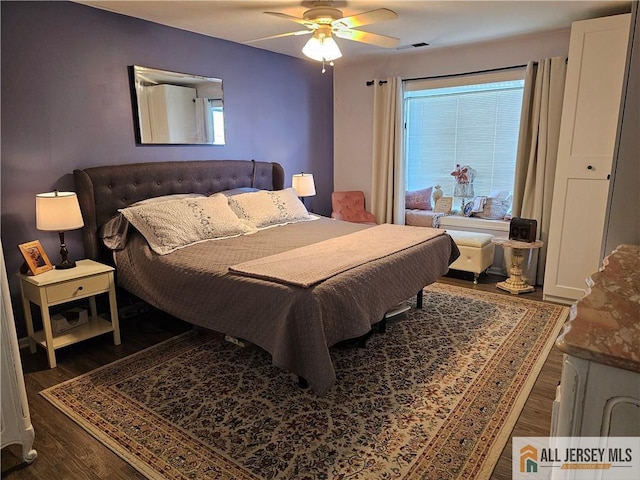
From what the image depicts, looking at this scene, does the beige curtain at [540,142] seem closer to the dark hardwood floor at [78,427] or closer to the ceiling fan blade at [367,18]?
the dark hardwood floor at [78,427]

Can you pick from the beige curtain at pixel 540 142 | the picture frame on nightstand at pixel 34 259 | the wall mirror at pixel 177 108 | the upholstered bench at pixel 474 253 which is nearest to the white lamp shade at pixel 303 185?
the wall mirror at pixel 177 108

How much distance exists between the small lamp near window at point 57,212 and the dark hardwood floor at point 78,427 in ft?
2.94

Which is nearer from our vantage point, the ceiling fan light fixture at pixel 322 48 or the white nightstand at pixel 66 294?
the white nightstand at pixel 66 294

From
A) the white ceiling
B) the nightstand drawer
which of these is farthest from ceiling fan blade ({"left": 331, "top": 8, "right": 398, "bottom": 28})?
the nightstand drawer

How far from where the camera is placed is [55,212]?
9.04ft

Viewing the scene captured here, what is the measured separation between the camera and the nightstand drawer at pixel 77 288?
2711 mm

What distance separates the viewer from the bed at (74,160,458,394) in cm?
221

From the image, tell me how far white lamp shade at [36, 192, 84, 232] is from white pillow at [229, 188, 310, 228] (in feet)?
4.31

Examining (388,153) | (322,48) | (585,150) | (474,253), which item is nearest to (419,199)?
(388,153)

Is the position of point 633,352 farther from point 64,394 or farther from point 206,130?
point 206,130

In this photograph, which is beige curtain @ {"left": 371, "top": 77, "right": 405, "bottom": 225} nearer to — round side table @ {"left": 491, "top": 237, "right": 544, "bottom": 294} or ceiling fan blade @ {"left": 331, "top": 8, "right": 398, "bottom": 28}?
round side table @ {"left": 491, "top": 237, "right": 544, "bottom": 294}

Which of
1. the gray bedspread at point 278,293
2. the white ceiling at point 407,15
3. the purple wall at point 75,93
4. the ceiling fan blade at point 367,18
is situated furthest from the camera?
the white ceiling at point 407,15

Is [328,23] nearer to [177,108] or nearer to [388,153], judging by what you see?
[177,108]

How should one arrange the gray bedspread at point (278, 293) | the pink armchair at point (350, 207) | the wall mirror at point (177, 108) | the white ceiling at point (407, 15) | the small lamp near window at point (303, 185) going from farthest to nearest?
the pink armchair at point (350, 207), the small lamp near window at point (303, 185), the wall mirror at point (177, 108), the white ceiling at point (407, 15), the gray bedspread at point (278, 293)
